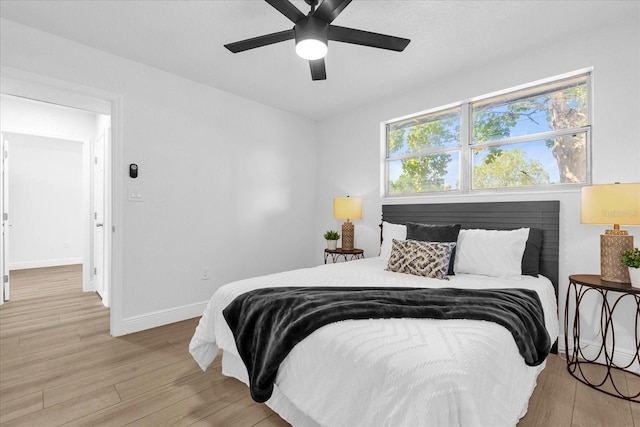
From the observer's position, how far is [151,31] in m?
2.46

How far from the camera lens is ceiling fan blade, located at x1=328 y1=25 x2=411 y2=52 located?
1871 millimetres

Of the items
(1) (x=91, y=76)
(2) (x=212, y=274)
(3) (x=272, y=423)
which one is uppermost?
(1) (x=91, y=76)

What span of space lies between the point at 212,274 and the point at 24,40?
259 cm

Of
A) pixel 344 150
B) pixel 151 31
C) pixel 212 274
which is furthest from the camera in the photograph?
pixel 344 150

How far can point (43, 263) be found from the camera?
607cm

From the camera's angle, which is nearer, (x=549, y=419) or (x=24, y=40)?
(x=549, y=419)

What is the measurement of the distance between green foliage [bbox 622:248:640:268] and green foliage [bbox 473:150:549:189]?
93cm

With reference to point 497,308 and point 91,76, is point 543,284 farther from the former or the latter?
point 91,76

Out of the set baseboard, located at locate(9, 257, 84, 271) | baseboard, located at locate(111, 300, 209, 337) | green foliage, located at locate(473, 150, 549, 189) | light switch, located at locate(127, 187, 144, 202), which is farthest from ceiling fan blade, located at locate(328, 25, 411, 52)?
baseboard, located at locate(9, 257, 84, 271)

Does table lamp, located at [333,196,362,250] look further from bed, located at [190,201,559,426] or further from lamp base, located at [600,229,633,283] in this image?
lamp base, located at [600,229,633,283]

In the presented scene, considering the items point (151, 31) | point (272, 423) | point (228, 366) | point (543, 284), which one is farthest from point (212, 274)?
point (543, 284)

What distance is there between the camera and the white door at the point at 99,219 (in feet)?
12.5

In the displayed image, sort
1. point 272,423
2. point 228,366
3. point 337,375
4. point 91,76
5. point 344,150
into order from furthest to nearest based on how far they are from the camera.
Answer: point 344,150
point 91,76
point 228,366
point 272,423
point 337,375

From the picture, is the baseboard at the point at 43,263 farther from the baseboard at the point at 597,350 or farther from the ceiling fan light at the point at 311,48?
the baseboard at the point at 597,350
